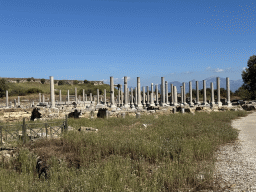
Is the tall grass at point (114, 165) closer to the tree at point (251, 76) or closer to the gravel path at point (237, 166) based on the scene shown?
the gravel path at point (237, 166)

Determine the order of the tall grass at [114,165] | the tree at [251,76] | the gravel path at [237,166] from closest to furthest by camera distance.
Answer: the tall grass at [114,165], the gravel path at [237,166], the tree at [251,76]

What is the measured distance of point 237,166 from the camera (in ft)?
20.7

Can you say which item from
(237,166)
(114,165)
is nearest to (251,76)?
(237,166)

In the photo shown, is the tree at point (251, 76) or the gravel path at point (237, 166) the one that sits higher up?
the tree at point (251, 76)

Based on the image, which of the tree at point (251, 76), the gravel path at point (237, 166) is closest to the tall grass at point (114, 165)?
the gravel path at point (237, 166)

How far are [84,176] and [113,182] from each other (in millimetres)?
787

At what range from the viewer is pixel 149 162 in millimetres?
6820

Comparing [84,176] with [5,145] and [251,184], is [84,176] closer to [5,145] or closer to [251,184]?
[251,184]

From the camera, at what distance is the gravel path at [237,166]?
506cm

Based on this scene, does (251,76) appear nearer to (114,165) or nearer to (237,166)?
(237,166)

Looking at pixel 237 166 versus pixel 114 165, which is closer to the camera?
pixel 114 165

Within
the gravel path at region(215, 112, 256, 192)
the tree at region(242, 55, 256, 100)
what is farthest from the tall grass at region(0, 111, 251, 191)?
the tree at region(242, 55, 256, 100)

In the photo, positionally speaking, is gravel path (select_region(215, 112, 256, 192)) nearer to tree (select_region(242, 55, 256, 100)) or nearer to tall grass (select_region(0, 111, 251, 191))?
tall grass (select_region(0, 111, 251, 191))

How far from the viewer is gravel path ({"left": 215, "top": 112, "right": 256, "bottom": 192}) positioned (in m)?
5.06
